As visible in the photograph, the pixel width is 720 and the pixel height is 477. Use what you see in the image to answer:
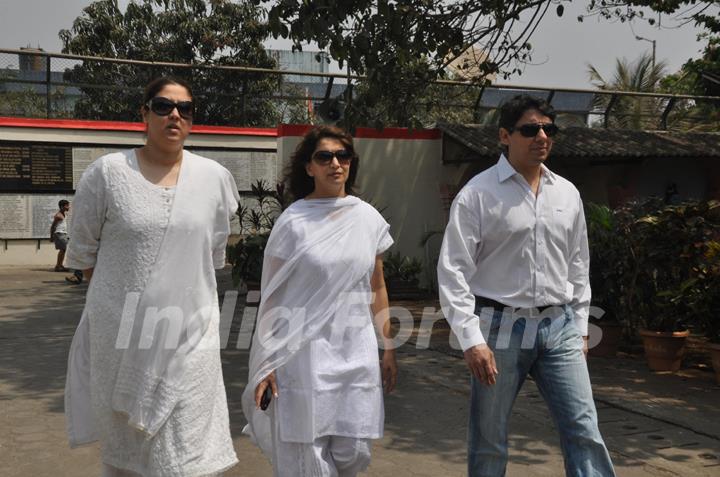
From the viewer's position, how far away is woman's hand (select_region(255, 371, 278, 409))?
362 centimetres

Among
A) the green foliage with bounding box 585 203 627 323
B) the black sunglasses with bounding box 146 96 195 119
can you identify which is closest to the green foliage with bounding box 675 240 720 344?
the green foliage with bounding box 585 203 627 323

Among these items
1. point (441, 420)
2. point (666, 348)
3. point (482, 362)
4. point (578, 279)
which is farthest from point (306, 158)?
point (666, 348)

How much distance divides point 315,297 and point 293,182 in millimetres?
626

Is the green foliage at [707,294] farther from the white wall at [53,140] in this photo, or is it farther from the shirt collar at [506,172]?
the white wall at [53,140]

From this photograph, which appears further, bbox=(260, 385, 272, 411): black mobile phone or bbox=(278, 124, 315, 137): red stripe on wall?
bbox=(278, 124, 315, 137): red stripe on wall

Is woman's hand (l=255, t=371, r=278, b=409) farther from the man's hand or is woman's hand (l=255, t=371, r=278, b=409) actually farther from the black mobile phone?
the man's hand

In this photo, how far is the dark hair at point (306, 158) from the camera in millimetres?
3906

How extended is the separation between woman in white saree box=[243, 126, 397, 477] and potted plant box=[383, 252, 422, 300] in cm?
1023

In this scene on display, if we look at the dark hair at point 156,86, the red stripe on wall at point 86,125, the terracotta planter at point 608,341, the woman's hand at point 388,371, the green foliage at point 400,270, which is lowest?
the terracotta planter at point 608,341

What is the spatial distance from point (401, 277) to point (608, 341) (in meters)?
5.41

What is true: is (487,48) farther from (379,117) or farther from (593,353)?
(593,353)

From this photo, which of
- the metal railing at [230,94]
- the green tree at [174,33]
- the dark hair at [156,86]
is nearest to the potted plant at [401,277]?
the metal railing at [230,94]

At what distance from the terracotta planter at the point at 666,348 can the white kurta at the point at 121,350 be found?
19.1ft

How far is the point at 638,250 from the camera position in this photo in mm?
8750
